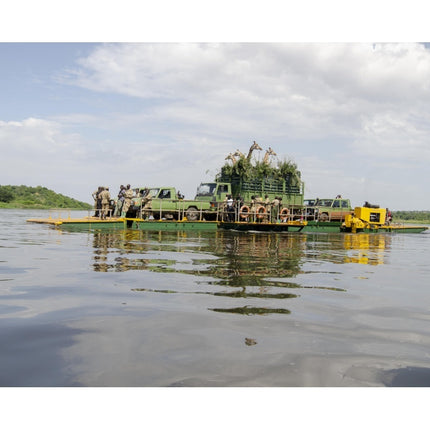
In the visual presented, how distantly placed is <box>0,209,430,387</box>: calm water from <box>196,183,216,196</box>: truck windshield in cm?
1690

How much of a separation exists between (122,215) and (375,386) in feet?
65.7

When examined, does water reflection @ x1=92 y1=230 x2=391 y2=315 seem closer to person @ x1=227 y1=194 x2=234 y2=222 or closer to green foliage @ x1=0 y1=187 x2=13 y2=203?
person @ x1=227 y1=194 x2=234 y2=222

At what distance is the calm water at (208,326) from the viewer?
3.34 meters

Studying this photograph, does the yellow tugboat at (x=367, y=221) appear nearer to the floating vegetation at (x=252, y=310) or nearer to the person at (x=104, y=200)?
the person at (x=104, y=200)

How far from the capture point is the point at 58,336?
4145mm

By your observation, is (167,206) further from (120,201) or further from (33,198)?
(33,198)

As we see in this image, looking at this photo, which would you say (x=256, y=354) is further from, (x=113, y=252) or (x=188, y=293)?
(x=113, y=252)

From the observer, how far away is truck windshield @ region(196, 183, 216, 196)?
84.6 ft

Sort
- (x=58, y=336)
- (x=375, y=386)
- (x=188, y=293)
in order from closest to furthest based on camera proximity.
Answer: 1. (x=375, y=386)
2. (x=58, y=336)
3. (x=188, y=293)

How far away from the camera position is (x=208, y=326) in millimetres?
4590

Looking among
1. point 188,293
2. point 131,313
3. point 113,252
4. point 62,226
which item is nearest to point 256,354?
point 131,313

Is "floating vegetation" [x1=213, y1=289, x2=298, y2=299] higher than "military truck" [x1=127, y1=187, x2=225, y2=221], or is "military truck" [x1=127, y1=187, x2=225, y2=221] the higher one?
"military truck" [x1=127, y1=187, x2=225, y2=221]

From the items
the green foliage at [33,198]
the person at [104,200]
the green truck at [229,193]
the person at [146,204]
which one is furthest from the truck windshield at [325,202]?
the green foliage at [33,198]

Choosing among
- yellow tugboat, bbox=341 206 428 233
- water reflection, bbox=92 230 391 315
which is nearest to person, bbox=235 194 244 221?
yellow tugboat, bbox=341 206 428 233
